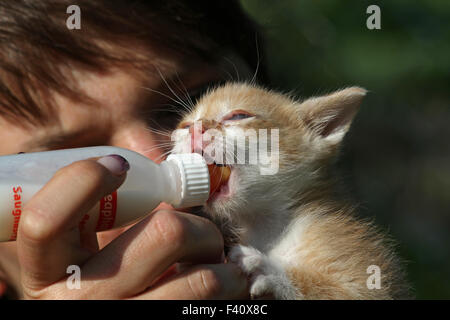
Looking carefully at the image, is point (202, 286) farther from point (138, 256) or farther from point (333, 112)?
point (333, 112)

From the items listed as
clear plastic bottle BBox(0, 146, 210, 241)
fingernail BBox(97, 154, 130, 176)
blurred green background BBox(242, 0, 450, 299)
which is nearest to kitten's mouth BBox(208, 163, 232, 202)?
clear plastic bottle BBox(0, 146, 210, 241)

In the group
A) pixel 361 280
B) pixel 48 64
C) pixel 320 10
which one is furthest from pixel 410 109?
pixel 48 64

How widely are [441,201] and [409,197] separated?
31cm

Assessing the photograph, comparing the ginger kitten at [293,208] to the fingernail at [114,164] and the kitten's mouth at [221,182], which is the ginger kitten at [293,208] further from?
the fingernail at [114,164]

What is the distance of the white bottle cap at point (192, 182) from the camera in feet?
4.33

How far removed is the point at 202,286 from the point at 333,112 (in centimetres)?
94

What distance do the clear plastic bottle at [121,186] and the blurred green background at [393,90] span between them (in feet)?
7.14

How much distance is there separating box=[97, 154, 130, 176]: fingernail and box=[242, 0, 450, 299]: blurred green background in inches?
91.8

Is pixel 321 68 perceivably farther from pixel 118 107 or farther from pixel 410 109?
pixel 118 107

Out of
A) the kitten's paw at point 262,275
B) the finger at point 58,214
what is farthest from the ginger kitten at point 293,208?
the finger at point 58,214

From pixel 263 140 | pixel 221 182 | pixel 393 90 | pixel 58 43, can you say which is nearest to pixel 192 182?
pixel 221 182

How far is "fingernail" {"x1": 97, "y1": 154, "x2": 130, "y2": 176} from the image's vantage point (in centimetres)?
117

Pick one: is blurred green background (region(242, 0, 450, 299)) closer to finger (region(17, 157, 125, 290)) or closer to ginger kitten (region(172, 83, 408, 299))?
ginger kitten (region(172, 83, 408, 299))

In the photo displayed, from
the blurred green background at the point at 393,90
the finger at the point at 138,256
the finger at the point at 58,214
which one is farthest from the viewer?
the blurred green background at the point at 393,90
